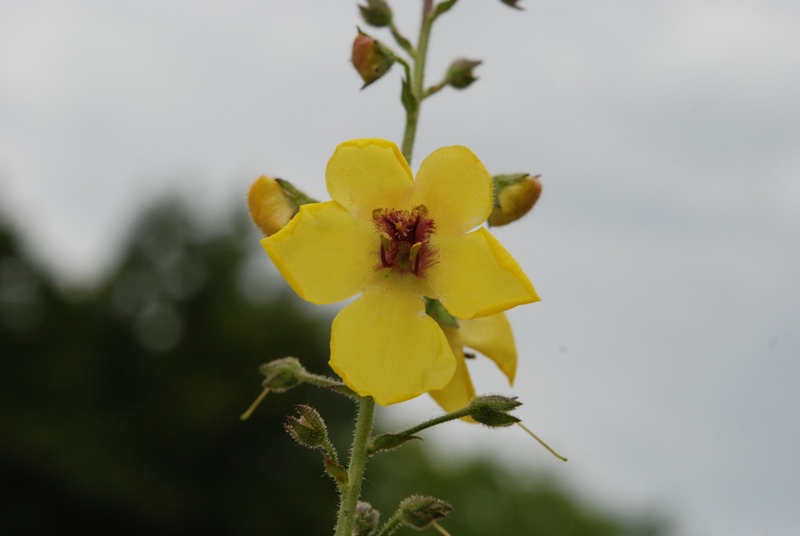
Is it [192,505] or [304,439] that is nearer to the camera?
[304,439]

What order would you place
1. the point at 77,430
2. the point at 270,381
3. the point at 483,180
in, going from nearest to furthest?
the point at 483,180 → the point at 270,381 → the point at 77,430

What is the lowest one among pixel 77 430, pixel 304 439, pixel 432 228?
pixel 77 430

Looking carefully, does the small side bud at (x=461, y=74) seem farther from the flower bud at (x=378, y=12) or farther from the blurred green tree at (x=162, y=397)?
the blurred green tree at (x=162, y=397)

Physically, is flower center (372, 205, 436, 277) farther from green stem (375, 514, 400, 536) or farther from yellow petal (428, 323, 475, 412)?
green stem (375, 514, 400, 536)

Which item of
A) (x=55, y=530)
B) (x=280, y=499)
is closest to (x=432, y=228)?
(x=280, y=499)

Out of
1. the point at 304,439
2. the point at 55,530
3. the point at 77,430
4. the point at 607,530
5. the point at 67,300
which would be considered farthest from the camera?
the point at 607,530

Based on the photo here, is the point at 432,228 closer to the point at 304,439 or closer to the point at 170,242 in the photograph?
the point at 304,439

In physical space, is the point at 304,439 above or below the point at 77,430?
above
